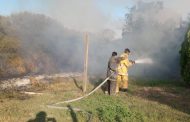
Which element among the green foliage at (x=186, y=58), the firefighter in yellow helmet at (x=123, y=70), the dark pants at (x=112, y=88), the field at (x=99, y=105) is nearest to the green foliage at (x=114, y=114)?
the field at (x=99, y=105)

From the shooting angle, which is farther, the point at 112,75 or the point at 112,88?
the point at 112,75

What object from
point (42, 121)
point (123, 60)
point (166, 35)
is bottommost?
point (42, 121)

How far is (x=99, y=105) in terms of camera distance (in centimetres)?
1420

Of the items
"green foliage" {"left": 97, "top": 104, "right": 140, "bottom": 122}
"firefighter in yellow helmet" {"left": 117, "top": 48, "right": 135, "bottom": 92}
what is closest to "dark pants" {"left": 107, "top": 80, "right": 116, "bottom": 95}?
"firefighter in yellow helmet" {"left": 117, "top": 48, "right": 135, "bottom": 92}

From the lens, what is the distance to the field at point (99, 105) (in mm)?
12461

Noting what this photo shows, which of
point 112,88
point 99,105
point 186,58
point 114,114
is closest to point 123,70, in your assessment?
point 112,88

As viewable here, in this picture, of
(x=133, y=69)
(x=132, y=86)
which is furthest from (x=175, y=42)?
(x=132, y=86)

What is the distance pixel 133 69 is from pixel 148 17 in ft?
22.6

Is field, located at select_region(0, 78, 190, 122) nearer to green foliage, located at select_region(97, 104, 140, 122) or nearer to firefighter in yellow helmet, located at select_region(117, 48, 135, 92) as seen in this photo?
green foliage, located at select_region(97, 104, 140, 122)

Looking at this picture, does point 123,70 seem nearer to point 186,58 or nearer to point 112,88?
point 112,88

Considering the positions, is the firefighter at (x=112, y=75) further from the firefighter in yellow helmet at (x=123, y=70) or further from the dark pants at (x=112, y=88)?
the firefighter in yellow helmet at (x=123, y=70)

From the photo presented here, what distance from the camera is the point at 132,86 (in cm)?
1939

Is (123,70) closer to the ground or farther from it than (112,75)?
farther from it

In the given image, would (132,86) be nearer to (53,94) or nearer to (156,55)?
(53,94)
